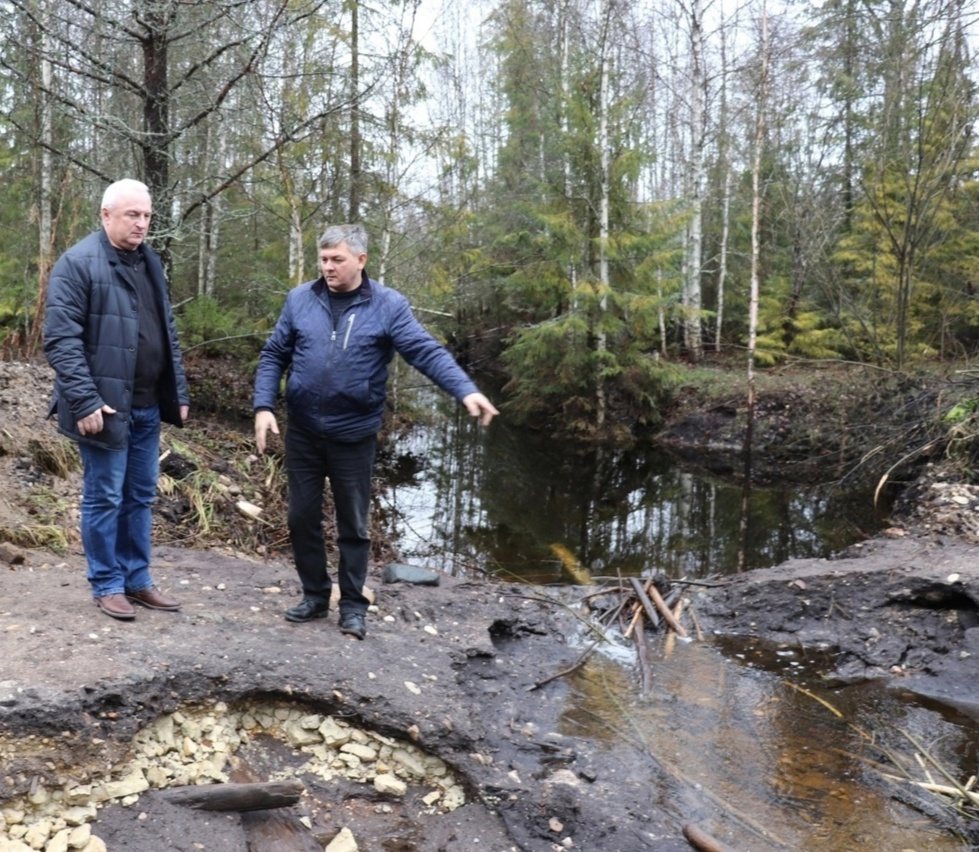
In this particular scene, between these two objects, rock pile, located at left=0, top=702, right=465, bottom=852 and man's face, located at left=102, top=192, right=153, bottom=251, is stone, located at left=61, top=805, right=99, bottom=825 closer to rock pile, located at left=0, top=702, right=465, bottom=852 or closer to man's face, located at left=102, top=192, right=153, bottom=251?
rock pile, located at left=0, top=702, right=465, bottom=852

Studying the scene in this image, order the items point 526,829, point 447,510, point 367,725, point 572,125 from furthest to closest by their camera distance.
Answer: point 572,125 < point 447,510 < point 367,725 < point 526,829

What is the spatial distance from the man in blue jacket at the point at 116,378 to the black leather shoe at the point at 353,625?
0.92m

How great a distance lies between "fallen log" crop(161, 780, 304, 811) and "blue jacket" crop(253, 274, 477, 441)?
167cm

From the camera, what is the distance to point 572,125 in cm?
1580

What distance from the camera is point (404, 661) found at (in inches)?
174

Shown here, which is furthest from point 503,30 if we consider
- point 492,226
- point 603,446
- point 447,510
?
point 447,510

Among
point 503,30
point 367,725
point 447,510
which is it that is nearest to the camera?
point 367,725

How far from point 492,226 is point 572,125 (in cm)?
603

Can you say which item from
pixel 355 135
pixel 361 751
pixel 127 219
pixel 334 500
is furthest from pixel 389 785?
pixel 355 135

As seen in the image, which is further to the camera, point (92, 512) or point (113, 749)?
point (92, 512)

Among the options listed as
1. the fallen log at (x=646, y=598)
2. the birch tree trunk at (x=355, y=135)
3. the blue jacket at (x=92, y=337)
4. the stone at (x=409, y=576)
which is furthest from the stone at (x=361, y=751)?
the birch tree trunk at (x=355, y=135)

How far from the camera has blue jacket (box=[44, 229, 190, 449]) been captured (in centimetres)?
367

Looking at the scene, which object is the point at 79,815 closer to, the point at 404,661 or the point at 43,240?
the point at 404,661

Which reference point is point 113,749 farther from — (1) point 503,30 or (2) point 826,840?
(1) point 503,30
